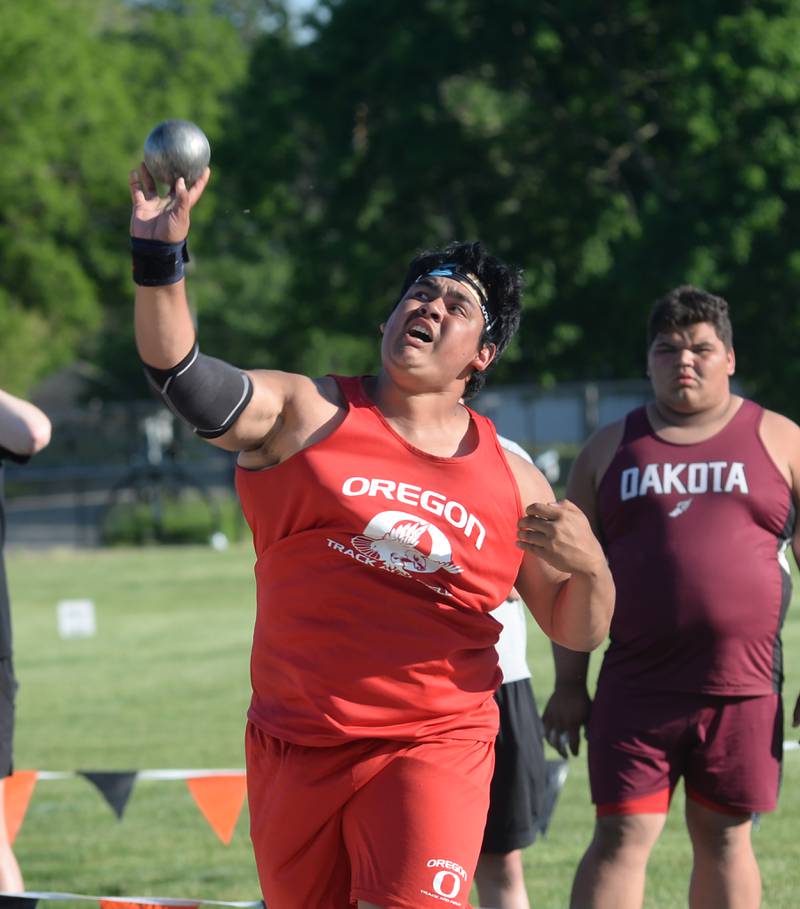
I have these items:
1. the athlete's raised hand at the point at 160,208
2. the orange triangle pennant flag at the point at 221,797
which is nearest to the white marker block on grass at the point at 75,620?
the orange triangle pennant flag at the point at 221,797

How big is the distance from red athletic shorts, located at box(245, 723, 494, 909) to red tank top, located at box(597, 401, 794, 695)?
1.45 meters

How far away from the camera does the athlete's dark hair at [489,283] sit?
3.85 metres

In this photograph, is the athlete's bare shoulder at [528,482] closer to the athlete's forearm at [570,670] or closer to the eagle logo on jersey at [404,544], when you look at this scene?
the eagle logo on jersey at [404,544]

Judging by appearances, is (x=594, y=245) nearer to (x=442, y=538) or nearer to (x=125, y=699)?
(x=125, y=699)

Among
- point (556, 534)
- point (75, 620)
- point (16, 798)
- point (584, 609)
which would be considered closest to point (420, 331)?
point (556, 534)

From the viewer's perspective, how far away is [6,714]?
507 centimetres

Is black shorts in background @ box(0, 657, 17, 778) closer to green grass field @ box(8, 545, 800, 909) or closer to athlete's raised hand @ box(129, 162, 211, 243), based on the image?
green grass field @ box(8, 545, 800, 909)

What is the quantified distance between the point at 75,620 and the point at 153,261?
12010mm

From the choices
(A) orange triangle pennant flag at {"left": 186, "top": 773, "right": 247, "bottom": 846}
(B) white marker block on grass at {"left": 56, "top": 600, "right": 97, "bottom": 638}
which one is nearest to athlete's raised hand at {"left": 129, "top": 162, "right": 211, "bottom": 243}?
(A) orange triangle pennant flag at {"left": 186, "top": 773, "right": 247, "bottom": 846}

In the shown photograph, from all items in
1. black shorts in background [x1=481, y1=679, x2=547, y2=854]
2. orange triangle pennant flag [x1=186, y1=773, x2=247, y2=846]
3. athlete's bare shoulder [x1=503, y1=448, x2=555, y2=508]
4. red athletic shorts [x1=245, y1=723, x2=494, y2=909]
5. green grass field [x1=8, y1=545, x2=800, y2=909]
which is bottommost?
green grass field [x1=8, y1=545, x2=800, y2=909]

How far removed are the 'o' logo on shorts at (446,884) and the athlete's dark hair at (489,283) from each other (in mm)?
1210

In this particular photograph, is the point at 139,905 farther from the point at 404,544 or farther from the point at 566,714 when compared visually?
the point at 404,544

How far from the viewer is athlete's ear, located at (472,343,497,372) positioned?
381 cm

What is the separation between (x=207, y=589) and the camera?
18.3 m
